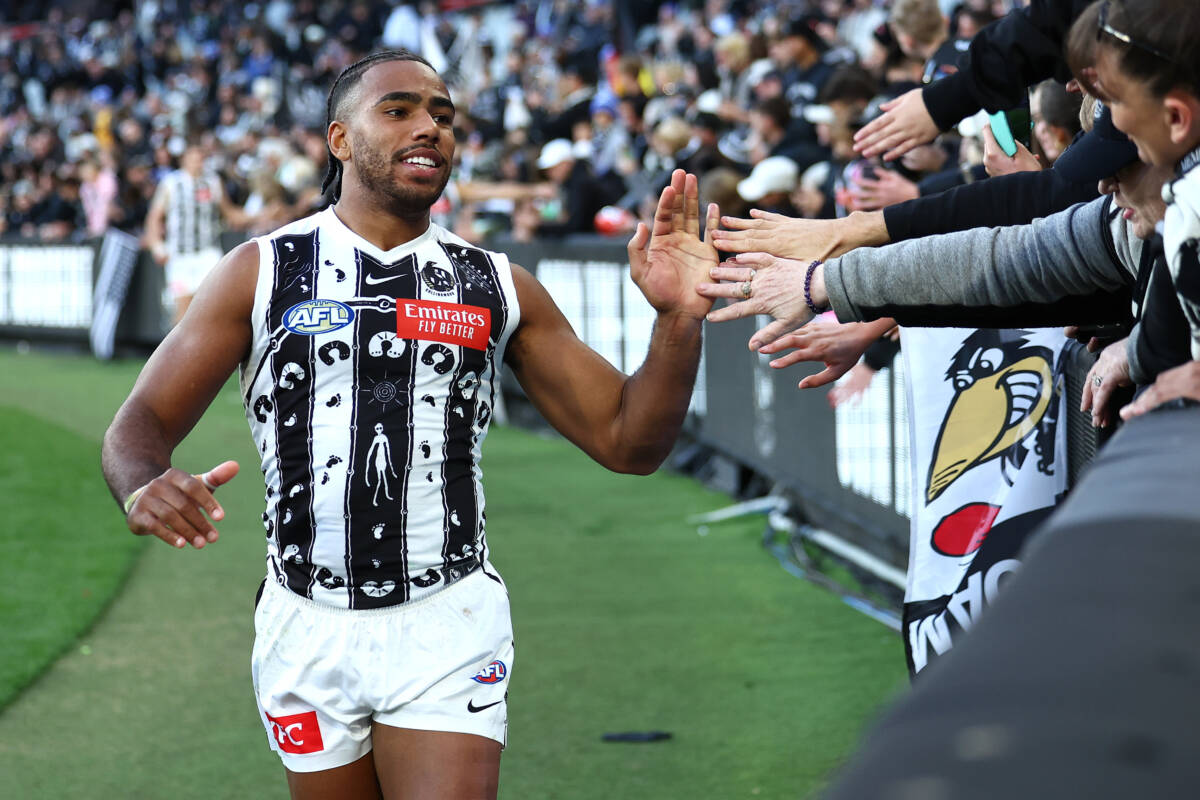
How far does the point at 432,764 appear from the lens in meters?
3.16

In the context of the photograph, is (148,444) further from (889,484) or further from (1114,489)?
(889,484)

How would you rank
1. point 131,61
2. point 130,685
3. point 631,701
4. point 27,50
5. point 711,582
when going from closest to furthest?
point 631,701, point 130,685, point 711,582, point 131,61, point 27,50

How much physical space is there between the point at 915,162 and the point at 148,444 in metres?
3.73

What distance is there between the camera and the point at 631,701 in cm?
590

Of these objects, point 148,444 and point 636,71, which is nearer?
point 148,444

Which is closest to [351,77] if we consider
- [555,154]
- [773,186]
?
[773,186]

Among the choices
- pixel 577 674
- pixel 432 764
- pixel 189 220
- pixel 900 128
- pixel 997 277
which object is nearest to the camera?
pixel 997 277

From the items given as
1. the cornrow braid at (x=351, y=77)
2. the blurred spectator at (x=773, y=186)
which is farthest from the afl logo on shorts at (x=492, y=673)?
the blurred spectator at (x=773, y=186)

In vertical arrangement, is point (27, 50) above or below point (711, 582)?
above

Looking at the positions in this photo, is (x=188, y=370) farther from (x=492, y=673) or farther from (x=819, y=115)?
(x=819, y=115)

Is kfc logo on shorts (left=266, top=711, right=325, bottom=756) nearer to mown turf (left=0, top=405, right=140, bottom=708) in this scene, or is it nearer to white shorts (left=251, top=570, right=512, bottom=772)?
white shorts (left=251, top=570, right=512, bottom=772)

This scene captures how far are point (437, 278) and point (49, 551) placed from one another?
604cm

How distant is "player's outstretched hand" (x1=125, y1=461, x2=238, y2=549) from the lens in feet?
9.47

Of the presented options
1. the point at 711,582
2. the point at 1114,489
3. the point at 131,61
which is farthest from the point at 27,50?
the point at 1114,489
